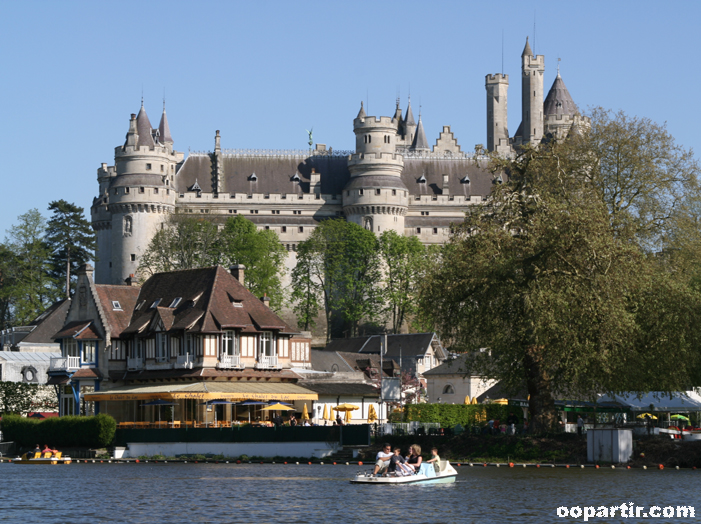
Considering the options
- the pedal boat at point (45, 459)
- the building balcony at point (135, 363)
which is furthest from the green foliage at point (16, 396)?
the pedal boat at point (45, 459)

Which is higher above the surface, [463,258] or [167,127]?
[167,127]

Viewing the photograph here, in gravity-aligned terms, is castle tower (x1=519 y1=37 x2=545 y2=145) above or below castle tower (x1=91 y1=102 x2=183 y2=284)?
above

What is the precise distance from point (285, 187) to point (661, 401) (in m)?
80.8

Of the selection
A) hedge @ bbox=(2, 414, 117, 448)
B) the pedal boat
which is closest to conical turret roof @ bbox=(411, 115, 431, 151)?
hedge @ bbox=(2, 414, 117, 448)

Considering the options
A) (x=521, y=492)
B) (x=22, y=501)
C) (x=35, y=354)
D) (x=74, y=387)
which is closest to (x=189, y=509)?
(x=22, y=501)

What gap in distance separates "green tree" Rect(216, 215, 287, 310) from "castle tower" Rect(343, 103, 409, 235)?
1382 cm

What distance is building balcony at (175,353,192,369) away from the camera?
184 feet

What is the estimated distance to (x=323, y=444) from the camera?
152 ft

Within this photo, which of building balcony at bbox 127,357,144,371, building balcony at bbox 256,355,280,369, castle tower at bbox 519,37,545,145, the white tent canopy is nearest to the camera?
the white tent canopy

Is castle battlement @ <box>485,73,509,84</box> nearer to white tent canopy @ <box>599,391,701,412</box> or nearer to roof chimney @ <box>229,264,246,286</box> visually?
roof chimney @ <box>229,264,246,286</box>

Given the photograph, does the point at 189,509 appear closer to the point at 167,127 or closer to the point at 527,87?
the point at 167,127

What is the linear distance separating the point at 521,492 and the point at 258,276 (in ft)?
249

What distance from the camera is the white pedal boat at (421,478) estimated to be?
3297 cm

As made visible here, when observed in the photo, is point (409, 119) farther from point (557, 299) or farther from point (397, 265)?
point (557, 299)
